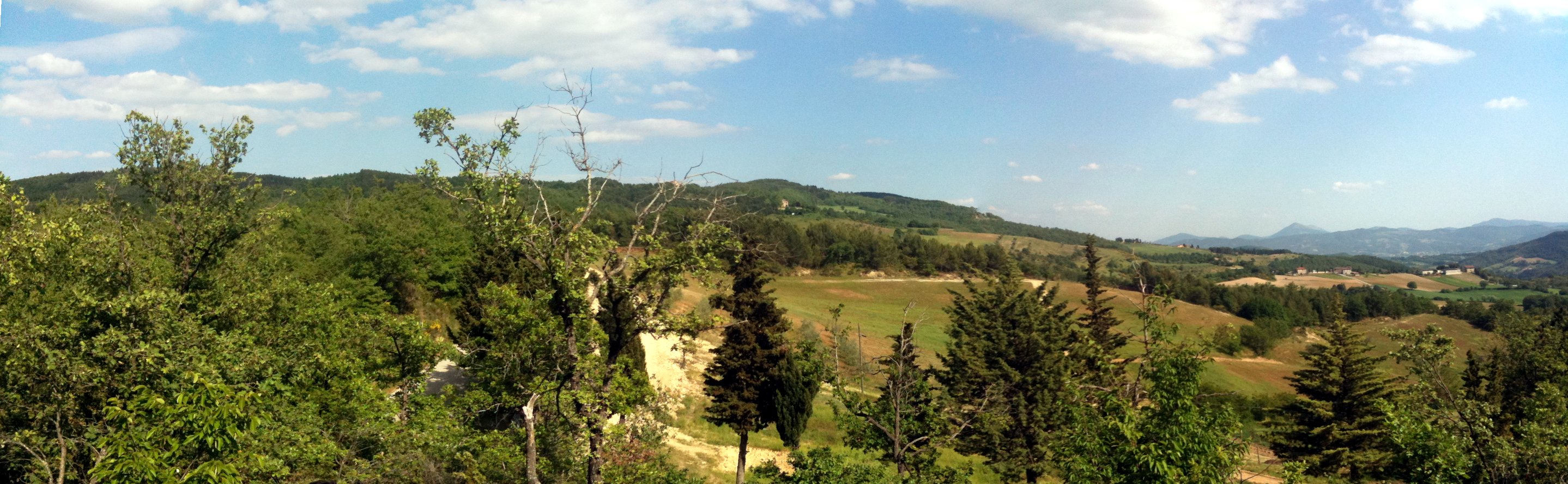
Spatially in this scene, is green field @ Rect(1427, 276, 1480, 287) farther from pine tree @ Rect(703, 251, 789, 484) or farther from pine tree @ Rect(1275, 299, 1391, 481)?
pine tree @ Rect(703, 251, 789, 484)

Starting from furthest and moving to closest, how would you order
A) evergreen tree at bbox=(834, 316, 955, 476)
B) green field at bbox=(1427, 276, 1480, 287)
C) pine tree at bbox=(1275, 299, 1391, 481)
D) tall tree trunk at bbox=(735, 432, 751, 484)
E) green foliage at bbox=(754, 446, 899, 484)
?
green field at bbox=(1427, 276, 1480, 287) < pine tree at bbox=(1275, 299, 1391, 481) < tall tree trunk at bbox=(735, 432, 751, 484) < evergreen tree at bbox=(834, 316, 955, 476) < green foliage at bbox=(754, 446, 899, 484)

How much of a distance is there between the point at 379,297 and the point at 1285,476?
1562 inches

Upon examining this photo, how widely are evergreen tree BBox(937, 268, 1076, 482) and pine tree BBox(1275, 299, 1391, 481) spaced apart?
10.2 metres

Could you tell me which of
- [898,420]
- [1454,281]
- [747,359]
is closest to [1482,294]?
[1454,281]

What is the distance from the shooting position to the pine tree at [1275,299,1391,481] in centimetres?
3183

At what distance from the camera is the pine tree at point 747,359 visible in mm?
27031

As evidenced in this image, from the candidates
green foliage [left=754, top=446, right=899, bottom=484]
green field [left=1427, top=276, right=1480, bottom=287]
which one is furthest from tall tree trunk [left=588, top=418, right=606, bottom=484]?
green field [left=1427, top=276, right=1480, bottom=287]

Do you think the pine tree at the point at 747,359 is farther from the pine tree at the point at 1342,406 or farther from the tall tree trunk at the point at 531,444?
the pine tree at the point at 1342,406

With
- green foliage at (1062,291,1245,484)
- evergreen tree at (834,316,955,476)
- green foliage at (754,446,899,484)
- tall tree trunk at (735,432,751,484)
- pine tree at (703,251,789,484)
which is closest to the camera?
green foliage at (1062,291,1245,484)

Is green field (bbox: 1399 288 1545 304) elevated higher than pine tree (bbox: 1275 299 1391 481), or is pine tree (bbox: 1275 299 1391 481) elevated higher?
pine tree (bbox: 1275 299 1391 481)

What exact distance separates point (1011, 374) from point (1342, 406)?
51.2 ft

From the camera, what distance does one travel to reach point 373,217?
43562 millimetres

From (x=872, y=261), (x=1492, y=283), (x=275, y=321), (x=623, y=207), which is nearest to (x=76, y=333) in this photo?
(x=275, y=321)

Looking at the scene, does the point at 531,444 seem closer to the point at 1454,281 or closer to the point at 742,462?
the point at 742,462
